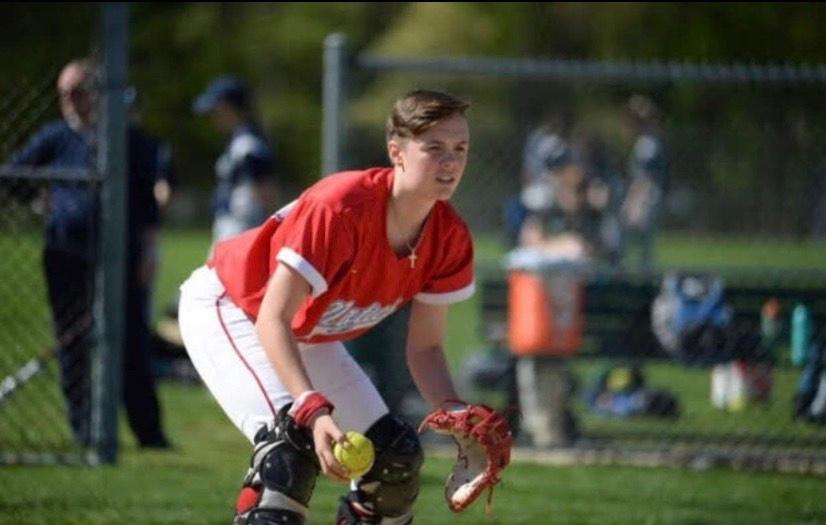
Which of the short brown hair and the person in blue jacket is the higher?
the short brown hair

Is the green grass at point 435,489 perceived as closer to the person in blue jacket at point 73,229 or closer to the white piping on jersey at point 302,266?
the person in blue jacket at point 73,229

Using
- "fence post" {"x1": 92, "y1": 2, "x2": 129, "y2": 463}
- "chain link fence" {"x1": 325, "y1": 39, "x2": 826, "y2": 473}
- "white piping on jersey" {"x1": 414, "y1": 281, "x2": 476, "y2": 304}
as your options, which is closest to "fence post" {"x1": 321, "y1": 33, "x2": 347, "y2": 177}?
"chain link fence" {"x1": 325, "y1": 39, "x2": 826, "y2": 473}

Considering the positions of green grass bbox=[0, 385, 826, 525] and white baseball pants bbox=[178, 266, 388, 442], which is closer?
white baseball pants bbox=[178, 266, 388, 442]

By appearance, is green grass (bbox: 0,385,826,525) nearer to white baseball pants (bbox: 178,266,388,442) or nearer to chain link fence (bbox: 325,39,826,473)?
chain link fence (bbox: 325,39,826,473)

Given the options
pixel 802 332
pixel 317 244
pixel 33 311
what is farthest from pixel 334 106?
pixel 317 244

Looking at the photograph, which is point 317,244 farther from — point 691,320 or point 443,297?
point 691,320

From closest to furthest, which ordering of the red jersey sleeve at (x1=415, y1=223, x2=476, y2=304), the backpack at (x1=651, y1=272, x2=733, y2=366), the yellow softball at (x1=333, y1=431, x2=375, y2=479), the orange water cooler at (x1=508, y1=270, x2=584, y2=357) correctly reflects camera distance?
the yellow softball at (x1=333, y1=431, x2=375, y2=479)
the red jersey sleeve at (x1=415, y1=223, x2=476, y2=304)
the orange water cooler at (x1=508, y1=270, x2=584, y2=357)
the backpack at (x1=651, y1=272, x2=733, y2=366)

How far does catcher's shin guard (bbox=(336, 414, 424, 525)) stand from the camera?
5.66 meters

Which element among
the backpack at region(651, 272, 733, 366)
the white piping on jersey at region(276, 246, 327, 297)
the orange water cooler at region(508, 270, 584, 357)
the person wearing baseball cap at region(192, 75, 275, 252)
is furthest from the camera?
the person wearing baseball cap at region(192, 75, 275, 252)

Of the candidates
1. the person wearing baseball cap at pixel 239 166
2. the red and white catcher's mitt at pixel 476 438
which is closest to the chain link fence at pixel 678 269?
the person wearing baseball cap at pixel 239 166

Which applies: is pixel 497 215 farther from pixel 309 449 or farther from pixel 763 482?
pixel 309 449

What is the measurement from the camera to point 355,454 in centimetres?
512

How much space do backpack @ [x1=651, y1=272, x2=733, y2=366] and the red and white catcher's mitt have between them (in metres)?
5.23

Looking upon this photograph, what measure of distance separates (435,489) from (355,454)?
3.83 metres
